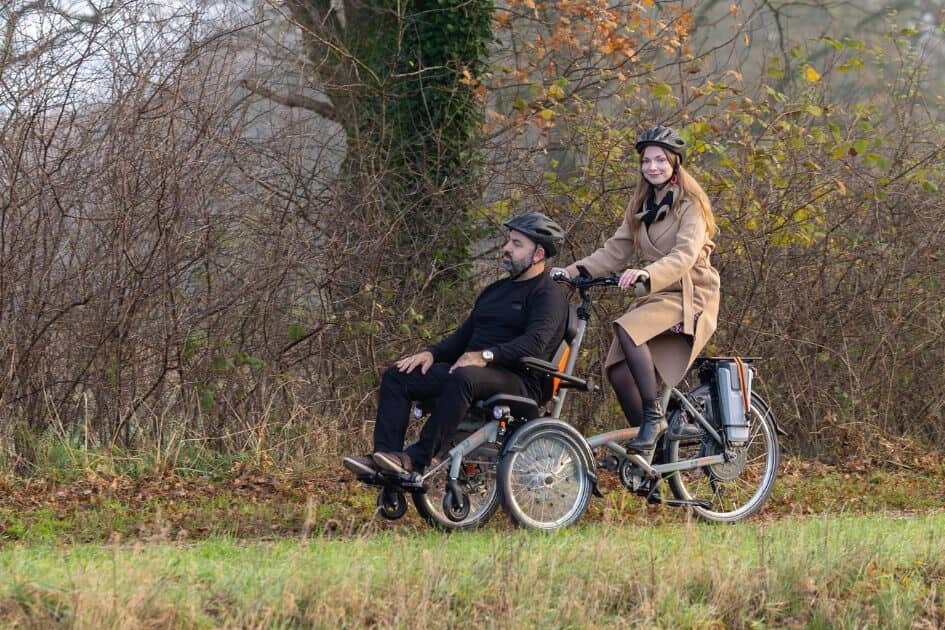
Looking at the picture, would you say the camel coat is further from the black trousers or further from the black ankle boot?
the black trousers

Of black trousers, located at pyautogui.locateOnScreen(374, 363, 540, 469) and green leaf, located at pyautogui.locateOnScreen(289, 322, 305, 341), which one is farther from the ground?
green leaf, located at pyautogui.locateOnScreen(289, 322, 305, 341)

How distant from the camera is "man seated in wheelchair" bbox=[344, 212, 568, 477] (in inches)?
289

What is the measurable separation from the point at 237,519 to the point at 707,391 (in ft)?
9.69

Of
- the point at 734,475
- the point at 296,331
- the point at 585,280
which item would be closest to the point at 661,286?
the point at 585,280

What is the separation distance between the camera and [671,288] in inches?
318

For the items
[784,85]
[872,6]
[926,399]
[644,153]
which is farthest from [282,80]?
[872,6]

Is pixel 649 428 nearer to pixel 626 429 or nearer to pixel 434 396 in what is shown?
pixel 626 429

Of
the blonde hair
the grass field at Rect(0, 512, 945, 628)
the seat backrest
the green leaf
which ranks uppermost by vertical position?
the blonde hair

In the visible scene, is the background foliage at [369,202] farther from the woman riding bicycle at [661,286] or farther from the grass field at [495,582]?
the grass field at [495,582]

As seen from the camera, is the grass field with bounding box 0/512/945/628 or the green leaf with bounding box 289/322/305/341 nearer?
the grass field with bounding box 0/512/945/628

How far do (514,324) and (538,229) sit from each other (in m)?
0.55

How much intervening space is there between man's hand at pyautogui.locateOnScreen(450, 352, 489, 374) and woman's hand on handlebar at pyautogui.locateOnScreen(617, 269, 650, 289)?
855mm

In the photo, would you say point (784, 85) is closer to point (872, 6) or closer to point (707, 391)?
point (707, 391)

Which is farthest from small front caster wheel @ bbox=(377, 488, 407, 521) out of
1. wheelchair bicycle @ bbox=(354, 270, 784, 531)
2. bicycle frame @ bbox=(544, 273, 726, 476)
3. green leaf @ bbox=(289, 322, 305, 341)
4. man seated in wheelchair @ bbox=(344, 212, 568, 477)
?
green leaf @ bbox=(289, 322, 305, 341)
